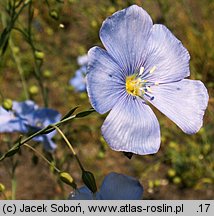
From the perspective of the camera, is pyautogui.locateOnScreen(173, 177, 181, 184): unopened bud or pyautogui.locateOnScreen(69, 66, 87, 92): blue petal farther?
pyautogui.locateOnScreen(69, 66, 87, 92): blue petal

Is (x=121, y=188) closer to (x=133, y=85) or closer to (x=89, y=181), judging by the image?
(x=89, y=181)

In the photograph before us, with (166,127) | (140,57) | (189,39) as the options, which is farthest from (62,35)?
(140,57)

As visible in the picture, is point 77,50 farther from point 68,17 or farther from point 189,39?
point 189,39

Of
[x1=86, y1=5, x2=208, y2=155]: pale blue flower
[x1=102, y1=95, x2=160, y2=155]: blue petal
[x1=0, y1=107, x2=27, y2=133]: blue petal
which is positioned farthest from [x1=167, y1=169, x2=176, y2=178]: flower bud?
[x1=102, y1=95, x2=160, y2=155]: blue petal

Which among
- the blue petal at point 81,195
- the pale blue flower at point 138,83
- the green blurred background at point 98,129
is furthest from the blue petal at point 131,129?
the green blurred background at point 98,129

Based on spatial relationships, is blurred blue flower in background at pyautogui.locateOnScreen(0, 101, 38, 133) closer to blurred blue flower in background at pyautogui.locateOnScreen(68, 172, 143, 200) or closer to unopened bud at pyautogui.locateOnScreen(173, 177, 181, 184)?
blurred blue flower in background at pyautogui.locateOnScreen(68, 172, 143, 200)

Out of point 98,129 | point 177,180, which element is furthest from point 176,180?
point 98,129

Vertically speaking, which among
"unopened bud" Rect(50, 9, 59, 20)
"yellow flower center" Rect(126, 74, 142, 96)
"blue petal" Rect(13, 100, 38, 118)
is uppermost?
"unopened bud" Rect(50, 9, 59, 20)
